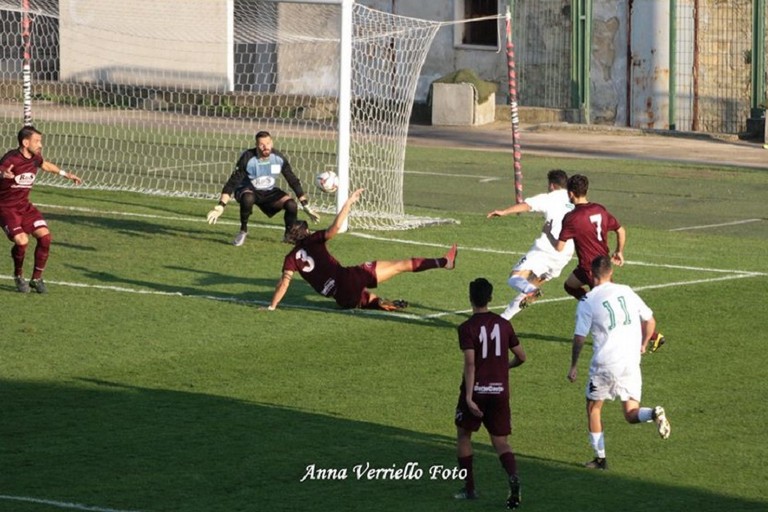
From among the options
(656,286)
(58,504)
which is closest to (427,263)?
(656,286)

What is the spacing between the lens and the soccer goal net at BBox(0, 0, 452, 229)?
82.4 feet

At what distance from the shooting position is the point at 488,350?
406 inches

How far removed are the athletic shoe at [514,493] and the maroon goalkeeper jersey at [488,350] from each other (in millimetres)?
628

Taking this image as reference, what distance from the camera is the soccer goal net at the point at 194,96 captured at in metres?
25.1

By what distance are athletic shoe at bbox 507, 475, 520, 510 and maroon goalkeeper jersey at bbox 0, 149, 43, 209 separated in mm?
9452

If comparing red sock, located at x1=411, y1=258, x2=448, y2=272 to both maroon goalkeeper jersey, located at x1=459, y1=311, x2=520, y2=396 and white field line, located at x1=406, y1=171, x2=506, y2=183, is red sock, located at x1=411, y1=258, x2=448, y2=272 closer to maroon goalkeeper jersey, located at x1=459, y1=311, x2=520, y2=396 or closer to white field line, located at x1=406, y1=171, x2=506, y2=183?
maroon goalkeeper jersey, located at x1=459, y1=311, x2=520, y2=396

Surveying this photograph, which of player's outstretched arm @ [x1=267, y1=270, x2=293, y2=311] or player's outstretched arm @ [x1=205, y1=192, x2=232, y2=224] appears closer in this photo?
player's outstretched arm @ [x1=267, y1=270, x2=293, y2=311]

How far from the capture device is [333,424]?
12344mm

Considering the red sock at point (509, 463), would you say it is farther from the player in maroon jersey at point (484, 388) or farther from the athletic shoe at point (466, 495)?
the athletic shoe at point (466, 495)

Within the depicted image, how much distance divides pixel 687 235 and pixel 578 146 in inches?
559

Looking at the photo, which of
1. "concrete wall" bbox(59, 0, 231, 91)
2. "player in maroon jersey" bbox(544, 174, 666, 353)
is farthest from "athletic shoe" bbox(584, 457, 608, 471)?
"concrete wall" bbox(59, 0, 231, 91)

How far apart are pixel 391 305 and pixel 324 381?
127 inches

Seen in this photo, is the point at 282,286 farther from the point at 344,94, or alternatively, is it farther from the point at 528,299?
the point at 344,94

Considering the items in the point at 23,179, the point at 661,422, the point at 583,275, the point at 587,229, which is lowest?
the point at 661,422
